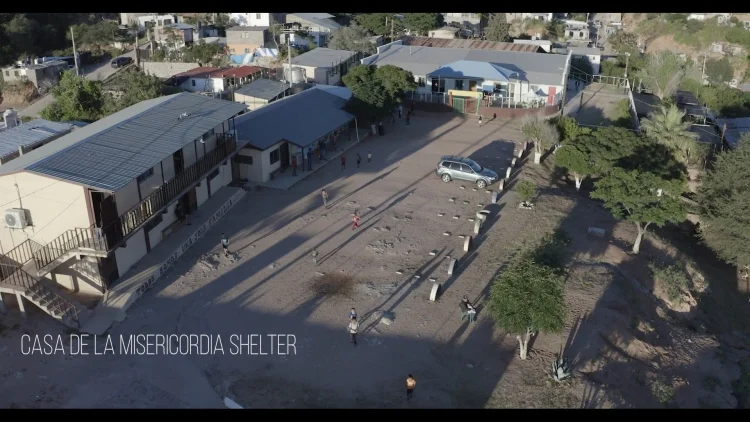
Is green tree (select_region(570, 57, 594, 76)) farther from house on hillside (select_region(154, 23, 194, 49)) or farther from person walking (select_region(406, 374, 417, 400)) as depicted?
person walking (select_region(406, 374, 417, 400))

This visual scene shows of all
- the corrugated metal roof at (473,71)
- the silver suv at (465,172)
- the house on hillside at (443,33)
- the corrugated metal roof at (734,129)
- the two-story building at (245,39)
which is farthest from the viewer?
the house on hillside at (443,33)

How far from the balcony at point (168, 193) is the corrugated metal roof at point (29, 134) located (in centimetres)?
783

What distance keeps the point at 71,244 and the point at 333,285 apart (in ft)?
29.1

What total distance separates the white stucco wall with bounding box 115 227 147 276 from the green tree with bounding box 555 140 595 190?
69.3 ft

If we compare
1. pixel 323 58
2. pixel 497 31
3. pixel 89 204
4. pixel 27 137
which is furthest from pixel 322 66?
pixel 89 204

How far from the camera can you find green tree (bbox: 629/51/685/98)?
1994 inches

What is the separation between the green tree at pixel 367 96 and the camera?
1519 inches

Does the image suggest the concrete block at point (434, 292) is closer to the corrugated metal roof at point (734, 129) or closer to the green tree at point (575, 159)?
the green tree at point (575, 159)

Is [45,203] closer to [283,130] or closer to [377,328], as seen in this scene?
[377,328]

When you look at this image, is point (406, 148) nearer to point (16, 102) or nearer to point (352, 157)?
point (352, 157)

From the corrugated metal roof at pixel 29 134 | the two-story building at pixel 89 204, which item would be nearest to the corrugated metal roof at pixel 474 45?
the corrugated metal roof at pixel 29 134

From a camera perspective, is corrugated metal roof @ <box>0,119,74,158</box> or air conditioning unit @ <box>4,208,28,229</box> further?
corrugated metal roof @ <box>0,119,74,158</box>

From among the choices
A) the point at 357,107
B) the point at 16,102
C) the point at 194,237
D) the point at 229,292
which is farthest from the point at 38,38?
the point at 229,292

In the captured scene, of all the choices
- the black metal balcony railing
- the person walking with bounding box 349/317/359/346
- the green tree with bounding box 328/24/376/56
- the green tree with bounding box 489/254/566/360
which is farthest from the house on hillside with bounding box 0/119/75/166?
the green tree with bounding box 328/24/376/56
